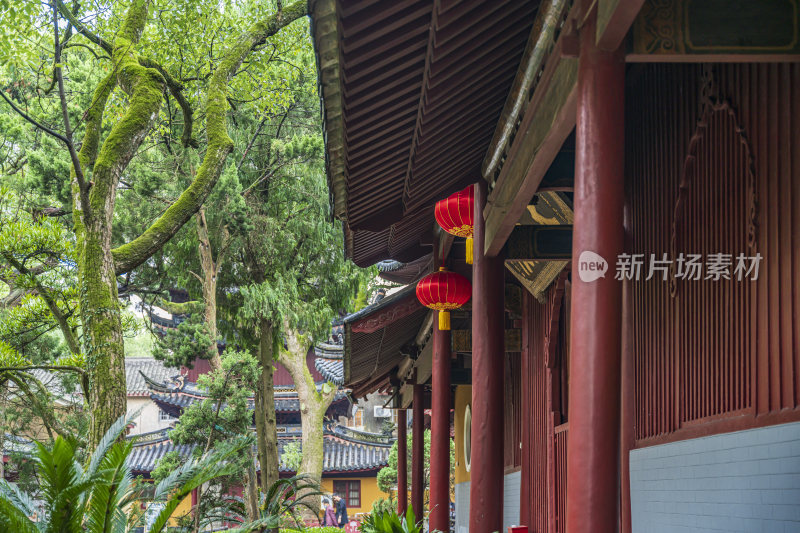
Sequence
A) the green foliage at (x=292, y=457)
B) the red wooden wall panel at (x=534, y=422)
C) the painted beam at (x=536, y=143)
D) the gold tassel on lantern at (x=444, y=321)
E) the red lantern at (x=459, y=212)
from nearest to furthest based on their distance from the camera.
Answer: the painted beam at (x=536, y=143) → the red lantern at (x=459, y=212) → the red wooden wall panel at (x=534, y=422) → the gold tassel on lantern at (x=444, y=321) → the green foliage at (x=292, y=457)

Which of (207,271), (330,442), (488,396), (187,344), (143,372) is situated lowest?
(330,442)

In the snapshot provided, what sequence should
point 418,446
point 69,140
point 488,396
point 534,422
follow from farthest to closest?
point 418,446 < point 534,422 < point 69,140 < point 488,396

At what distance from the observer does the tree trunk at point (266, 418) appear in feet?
49.3

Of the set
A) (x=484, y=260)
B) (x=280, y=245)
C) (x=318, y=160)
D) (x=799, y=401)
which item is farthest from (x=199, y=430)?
(x=799, y=401)

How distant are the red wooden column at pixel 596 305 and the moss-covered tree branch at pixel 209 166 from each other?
6160 millimetres

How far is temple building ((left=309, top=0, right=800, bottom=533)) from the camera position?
9.75ft

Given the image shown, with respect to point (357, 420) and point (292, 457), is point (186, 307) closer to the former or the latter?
point (292, 457)

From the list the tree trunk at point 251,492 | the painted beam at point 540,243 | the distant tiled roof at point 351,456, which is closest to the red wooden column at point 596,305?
the painted beam at point 540,243

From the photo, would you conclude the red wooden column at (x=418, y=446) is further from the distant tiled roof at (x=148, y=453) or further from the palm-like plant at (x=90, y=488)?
the distant tiled roof at (x=148, y=453)

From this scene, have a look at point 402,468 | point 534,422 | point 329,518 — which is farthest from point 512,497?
point 329,518

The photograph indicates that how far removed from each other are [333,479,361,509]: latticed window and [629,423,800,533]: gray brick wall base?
25264 mm

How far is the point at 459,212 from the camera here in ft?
21.9

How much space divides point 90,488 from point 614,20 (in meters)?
3.11

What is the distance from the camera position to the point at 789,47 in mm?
2920
